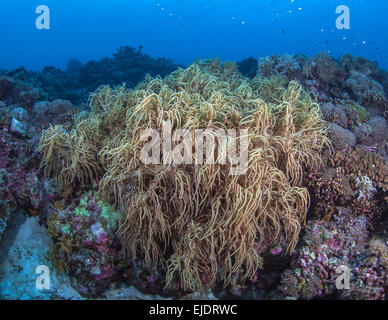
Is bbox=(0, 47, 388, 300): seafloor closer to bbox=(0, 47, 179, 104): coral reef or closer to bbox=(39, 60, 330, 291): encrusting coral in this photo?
bbox=(39, 60, 330, 291): encrusting coral

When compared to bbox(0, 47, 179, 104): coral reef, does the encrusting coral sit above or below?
below

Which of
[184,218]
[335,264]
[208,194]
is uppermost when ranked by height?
[208,194]

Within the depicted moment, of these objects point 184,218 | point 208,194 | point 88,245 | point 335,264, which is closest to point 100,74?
point 88,245

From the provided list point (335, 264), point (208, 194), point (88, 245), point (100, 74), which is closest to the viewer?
point (208, 194)

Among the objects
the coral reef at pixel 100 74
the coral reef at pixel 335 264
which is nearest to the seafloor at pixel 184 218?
the coral reef at pixel 335 264

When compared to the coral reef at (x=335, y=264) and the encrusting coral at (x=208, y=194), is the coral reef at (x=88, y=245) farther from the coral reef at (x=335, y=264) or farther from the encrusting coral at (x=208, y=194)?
the coral reef at (x=335, y=264)

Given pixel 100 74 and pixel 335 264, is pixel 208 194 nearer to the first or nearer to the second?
pixel 335 264

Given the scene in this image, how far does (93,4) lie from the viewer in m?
179

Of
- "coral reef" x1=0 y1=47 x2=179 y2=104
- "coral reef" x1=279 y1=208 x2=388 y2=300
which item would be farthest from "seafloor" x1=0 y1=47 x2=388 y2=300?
"coral reef" x1=0 y1=47 x2=179 y2=104

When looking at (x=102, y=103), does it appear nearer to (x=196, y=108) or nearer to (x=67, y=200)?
(x=67, y=200)

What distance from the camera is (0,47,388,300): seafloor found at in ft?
13.1

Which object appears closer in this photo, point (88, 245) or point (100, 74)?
point (88, 245)

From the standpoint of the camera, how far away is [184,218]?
161 inches

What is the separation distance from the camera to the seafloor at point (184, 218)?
3998 mm
